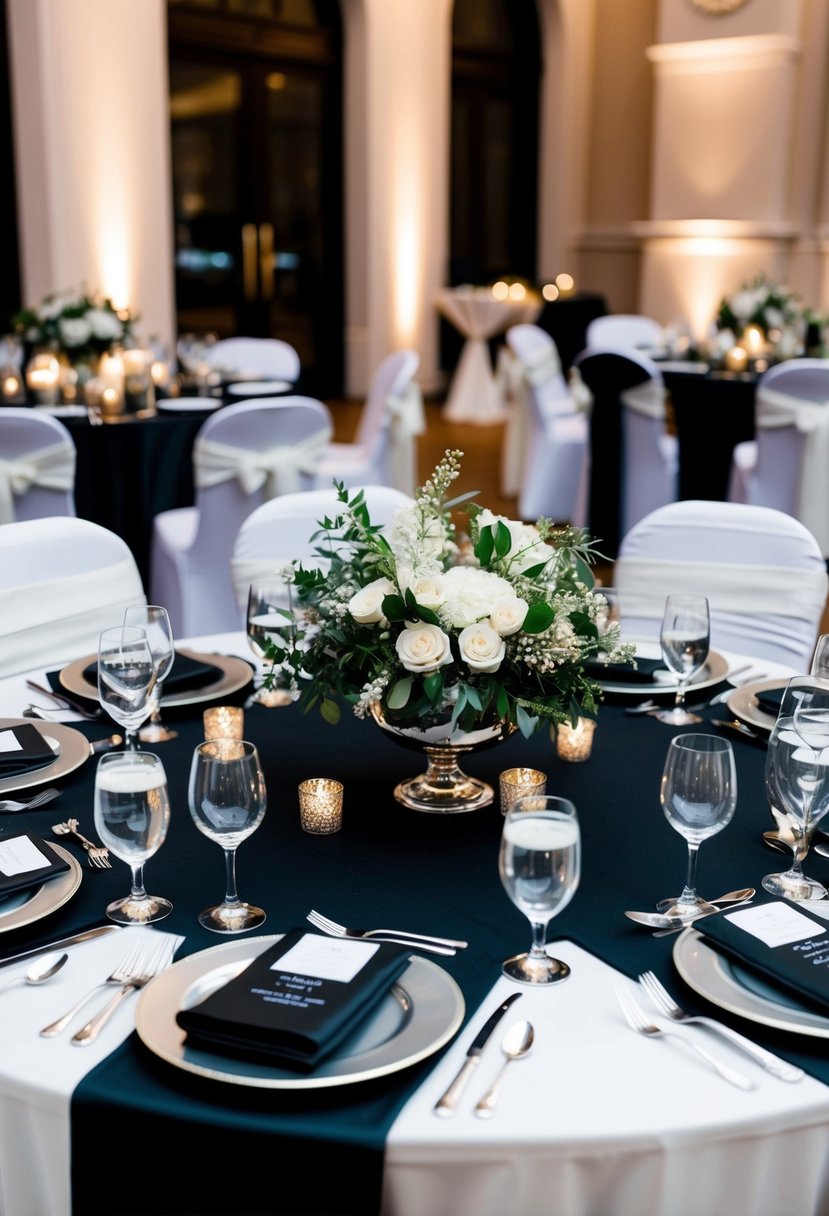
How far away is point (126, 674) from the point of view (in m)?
1.73

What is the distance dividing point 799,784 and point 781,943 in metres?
0.21

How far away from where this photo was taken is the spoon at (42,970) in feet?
4.10

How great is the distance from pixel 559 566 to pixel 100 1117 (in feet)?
2.91

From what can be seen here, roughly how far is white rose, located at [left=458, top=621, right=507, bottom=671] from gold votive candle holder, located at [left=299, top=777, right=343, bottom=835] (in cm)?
25

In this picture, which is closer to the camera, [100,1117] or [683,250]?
[100,1117]

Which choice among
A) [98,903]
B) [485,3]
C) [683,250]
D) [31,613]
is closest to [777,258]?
[683,250]

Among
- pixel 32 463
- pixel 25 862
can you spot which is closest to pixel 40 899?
pixel 25 862

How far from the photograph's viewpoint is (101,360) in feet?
16.2

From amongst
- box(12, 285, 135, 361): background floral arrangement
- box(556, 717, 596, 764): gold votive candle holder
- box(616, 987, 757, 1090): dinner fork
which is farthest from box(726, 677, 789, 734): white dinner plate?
box(12, 285, 135, 361): background floral arrangement

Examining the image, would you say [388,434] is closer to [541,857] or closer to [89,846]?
[89,846]

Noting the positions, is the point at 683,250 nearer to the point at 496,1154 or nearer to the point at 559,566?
the point at 559,566

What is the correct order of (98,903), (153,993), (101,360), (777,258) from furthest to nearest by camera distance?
(777,258) → (101,360) → (98,903) → (153,993)

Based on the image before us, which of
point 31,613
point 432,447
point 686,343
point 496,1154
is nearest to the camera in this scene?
point 496,1154

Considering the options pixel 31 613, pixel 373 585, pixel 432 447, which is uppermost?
pixel 373 585
